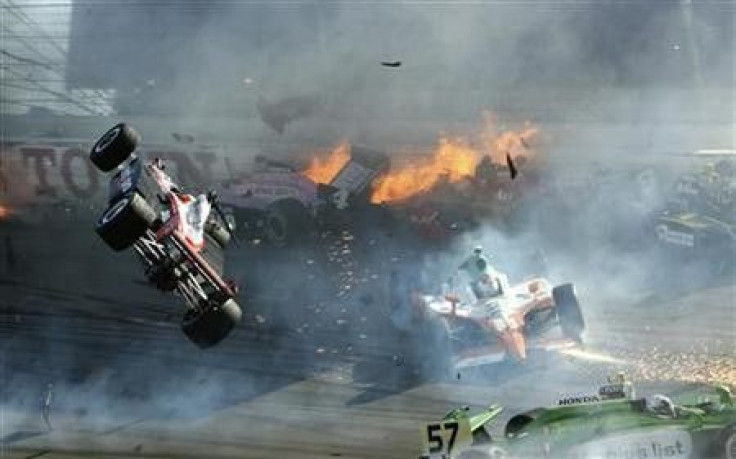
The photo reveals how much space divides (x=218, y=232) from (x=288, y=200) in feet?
28.4

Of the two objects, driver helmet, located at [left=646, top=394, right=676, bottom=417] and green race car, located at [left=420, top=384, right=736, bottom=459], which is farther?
driver helmet, located at [left=646, top=394, right=676, bottom=417]

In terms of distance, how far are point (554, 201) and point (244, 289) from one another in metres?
7.40

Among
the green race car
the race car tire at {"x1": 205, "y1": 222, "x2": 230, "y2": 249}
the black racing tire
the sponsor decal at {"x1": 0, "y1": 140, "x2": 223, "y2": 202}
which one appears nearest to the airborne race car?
the race car tire at {"x1": 205, "y1": 222, "x2": 230, "y2": 249}

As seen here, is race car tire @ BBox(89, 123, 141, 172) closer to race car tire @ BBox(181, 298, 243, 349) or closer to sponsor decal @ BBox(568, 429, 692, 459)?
race car tire @ BBox(181, 298, 243, 349)

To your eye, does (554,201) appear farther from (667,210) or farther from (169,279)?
(169,279)

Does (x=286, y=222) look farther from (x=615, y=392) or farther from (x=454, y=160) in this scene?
(x=615, y=392)

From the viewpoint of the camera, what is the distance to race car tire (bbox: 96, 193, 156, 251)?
7957 millimetres

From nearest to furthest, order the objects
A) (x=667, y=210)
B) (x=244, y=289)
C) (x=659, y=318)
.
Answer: (x=659, y=318) < (x=244, y=289) < (x=667, y=210)

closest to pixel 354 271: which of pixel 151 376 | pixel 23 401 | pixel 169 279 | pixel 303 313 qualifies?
pixel 303 313

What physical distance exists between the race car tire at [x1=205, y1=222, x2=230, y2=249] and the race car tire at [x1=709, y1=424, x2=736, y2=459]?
6016 mm

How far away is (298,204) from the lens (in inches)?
732

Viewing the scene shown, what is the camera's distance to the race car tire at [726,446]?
8812 mm

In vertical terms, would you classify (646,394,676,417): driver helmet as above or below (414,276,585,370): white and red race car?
above

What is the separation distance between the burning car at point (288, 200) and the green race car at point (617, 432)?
1005 cm
